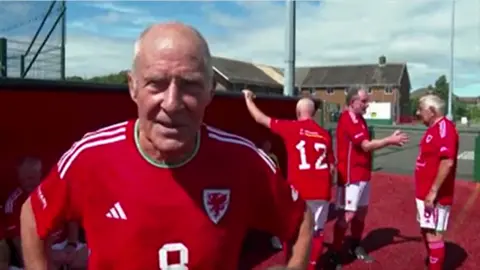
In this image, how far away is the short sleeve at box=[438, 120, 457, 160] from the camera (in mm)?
6027

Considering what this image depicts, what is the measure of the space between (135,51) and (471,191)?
11.8 metres

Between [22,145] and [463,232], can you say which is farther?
[463,232]

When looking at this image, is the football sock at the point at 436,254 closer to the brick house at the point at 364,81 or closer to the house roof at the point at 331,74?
the house roof at the point at 331,74

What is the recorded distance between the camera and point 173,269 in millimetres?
2133

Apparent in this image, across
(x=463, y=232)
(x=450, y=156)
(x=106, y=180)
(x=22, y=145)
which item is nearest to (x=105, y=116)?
(x=22, y=145)

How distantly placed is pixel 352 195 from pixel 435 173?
1.27 m

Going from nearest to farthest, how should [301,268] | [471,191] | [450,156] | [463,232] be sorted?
[301,268]
[450,156]
[463,232]
[471,191]

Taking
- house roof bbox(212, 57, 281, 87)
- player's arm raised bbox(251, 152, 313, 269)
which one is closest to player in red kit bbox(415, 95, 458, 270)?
player's arm raised bbox(251, 152, 313, 269)

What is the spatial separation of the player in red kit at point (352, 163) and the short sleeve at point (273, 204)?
180 inches

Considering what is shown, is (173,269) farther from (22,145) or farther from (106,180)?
(22,145)

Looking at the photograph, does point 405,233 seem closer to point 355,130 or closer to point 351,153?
point 351,153

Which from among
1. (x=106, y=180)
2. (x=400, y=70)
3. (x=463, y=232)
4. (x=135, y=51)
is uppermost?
(x=400, y=70)

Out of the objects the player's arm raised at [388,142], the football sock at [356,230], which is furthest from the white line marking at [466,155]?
the player's arm raised at [388,142]

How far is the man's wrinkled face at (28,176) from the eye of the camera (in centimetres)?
388
